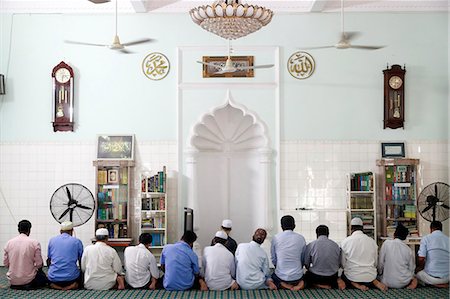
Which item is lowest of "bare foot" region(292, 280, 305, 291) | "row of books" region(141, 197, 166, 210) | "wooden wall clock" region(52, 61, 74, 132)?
"bare foot" region(292, 280, 305, 291)

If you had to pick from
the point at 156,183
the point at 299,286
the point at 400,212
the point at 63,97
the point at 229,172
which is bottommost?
the point at 299,286

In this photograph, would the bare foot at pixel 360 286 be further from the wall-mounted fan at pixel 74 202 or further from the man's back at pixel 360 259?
the wall-mounted fan at pixel 74 202

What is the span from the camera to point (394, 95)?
8.64 m

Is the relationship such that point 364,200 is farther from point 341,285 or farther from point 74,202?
point 74,202

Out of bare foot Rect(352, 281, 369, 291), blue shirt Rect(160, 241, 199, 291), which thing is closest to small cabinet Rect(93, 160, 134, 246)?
blue shirt Rect(160, 241, 199, 291)

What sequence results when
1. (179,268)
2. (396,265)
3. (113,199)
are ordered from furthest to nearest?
1. (113,199)
2. (396,265)
3. (179,268)

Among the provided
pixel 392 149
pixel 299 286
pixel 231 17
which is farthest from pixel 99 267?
pixel 392 149

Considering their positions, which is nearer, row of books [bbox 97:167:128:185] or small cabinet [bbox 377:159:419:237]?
small cabinet [bbox 377:159:419:237]

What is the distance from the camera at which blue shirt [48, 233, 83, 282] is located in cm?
660

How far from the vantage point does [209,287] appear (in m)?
6.57

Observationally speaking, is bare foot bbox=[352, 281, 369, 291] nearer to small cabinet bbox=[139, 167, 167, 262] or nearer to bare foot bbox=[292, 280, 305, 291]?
Result: bare foot bbox=[292, 280, 305, 291]

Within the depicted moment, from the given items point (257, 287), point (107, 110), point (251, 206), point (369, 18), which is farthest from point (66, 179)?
point (369, 18)

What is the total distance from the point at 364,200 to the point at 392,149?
849 mm

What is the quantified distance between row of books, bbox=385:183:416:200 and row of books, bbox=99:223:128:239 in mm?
3608
